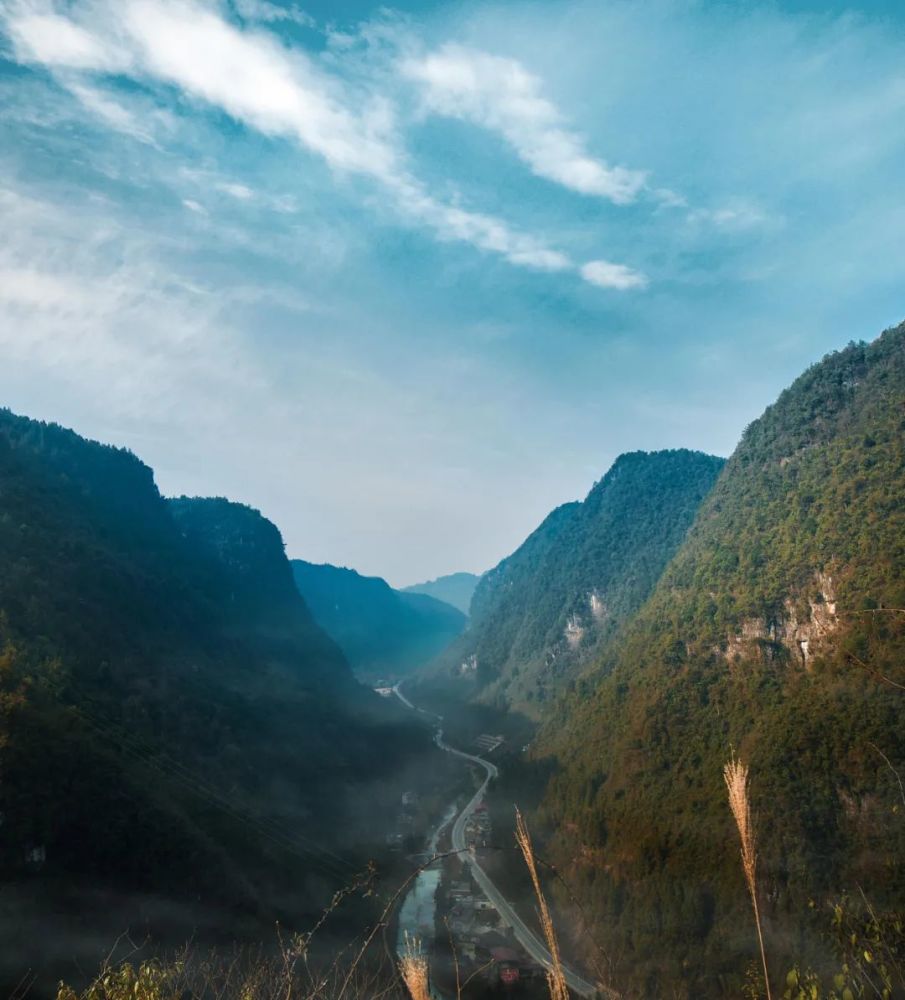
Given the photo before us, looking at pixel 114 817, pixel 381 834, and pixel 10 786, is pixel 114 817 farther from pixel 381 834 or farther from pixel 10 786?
pixel 381 834

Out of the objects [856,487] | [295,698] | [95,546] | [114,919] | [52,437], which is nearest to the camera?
[114,919]

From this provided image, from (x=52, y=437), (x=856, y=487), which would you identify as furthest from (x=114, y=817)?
(x=52, y=437)

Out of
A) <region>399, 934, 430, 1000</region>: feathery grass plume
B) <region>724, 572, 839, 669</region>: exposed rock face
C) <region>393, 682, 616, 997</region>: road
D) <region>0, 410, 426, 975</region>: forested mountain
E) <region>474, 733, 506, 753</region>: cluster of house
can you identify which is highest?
<region>724, 572, 839, 669</region>: exposed rock face

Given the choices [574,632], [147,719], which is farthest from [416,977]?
[574,632]

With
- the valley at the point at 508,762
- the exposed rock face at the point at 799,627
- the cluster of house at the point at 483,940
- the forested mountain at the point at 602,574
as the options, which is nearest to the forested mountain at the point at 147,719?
the valley at the point at 508,762

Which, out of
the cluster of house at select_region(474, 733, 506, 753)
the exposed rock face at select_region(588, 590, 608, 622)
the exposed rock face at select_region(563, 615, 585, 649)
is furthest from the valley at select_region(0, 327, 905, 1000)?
the exposed rock face at select_region(563, 615, 585, 649)

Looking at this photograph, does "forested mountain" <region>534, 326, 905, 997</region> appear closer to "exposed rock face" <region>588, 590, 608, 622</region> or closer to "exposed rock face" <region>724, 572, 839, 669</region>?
"exposed rock face" <region>724, 572, 839, 669</region>

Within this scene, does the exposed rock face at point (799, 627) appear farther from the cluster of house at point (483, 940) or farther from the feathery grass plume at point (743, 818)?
the feathery grass plume at point (743, 818)
